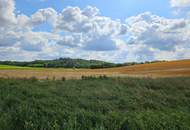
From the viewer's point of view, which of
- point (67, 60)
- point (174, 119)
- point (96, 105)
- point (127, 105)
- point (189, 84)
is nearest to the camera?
point (174, 119)

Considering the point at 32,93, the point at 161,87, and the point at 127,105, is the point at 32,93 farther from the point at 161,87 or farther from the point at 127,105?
the point at 161,87

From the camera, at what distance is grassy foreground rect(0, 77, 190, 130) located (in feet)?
32.4

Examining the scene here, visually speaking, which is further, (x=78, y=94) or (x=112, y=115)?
(x=78, y=94)

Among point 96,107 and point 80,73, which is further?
point 80,73

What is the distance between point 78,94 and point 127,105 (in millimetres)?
3392

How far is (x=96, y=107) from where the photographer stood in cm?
1767

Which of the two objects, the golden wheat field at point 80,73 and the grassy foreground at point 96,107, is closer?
the grassy foreground at point 96,107

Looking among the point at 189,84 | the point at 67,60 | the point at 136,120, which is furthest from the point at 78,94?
the point at 67,60

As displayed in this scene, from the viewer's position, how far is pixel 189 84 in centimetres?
3012

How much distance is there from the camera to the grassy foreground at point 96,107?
9867 millimetres

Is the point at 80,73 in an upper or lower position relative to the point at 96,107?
upper

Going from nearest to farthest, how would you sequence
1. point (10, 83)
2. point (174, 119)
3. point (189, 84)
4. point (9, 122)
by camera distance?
point (9, 122) < point (174, 119) < point (10, 83) < point (189, 84)

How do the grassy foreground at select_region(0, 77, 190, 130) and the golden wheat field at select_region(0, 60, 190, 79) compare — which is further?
the golden wheat field at select_region(0, 60, 190, 79)

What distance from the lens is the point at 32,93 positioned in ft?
67.2
